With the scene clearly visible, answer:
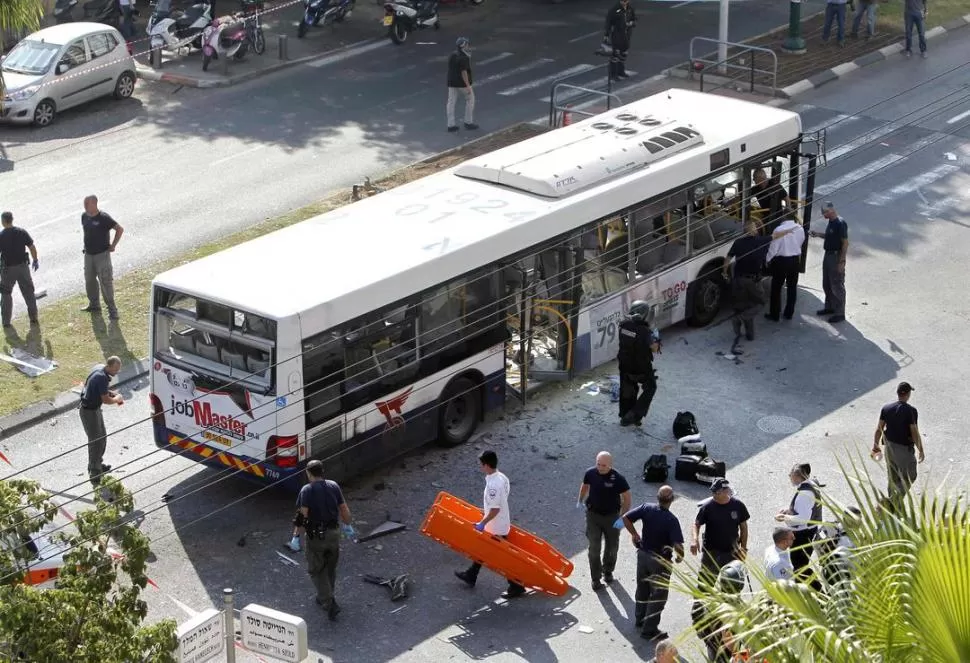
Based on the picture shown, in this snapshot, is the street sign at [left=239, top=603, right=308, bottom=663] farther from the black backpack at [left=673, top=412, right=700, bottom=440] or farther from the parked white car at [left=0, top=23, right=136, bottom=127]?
the parked white car at [left=0, top=23, right=136, bottom=127]

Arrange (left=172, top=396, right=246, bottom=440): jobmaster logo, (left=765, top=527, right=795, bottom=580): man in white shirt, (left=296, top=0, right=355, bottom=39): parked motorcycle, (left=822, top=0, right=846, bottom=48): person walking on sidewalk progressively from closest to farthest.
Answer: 1. (left=765, top=527, right=795, bottom=580): man in white shirt
2. (left=172, top=396, right=246, bottom=440): jobmaster logo
3. (left=822, top=0, right=846, bottom=48): person walking on sidewalk
4. (left=296, top=0, right=355, bottom=39): parked motorcycle

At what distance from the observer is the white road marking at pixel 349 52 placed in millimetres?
29641

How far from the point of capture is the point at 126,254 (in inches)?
797

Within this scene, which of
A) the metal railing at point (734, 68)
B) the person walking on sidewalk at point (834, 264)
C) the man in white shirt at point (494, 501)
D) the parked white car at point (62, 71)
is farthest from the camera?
the metal railing at point (734, 68)

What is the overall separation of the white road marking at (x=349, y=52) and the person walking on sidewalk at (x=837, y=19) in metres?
9.30

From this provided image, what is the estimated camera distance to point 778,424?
1592cm

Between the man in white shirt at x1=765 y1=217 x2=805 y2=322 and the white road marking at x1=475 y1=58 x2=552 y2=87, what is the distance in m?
11.2

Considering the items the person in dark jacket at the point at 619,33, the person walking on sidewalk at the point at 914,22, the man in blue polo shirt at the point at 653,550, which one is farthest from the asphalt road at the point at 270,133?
the man in blue polo shirt at the point at 653,550

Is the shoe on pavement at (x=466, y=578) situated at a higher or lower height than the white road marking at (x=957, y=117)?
lower

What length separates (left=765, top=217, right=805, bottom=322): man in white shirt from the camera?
1806cm

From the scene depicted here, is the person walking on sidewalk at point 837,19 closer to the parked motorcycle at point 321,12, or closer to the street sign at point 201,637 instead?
the parked motorcycle at point 321,12

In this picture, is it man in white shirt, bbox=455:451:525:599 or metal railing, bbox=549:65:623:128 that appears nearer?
man in white shirt, bbox=455:451:525:599

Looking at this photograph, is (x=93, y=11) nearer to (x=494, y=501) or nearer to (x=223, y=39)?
(x=223, y=39)

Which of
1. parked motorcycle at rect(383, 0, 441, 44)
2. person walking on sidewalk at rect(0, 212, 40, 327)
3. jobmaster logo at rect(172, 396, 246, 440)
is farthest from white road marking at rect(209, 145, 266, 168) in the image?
jobmaster logo at rect(172, 396, 246, 440)
